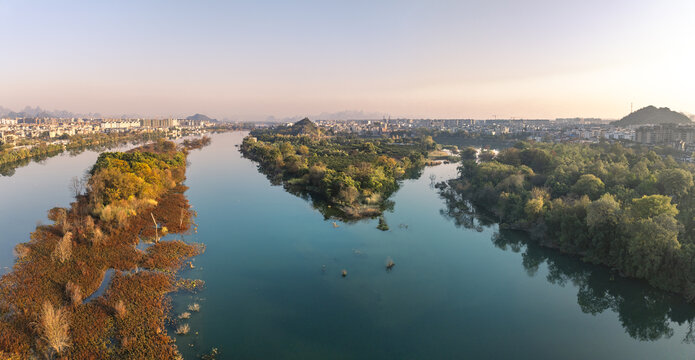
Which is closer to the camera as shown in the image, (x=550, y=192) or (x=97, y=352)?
(x=97, y=352)

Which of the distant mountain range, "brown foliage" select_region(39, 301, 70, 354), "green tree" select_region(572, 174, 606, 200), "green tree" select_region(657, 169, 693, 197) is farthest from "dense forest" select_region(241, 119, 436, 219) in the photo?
the distant mountain range

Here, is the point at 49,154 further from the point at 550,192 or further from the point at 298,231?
the point at 550,192

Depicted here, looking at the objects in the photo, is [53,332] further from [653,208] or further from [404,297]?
[653,208]

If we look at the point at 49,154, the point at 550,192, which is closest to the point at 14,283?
the point at 550,192

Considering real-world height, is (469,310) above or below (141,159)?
below

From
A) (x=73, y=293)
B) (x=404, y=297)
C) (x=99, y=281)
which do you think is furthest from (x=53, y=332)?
(x=404, y=297)

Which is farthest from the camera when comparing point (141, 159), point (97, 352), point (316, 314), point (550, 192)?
point (141, 159)
